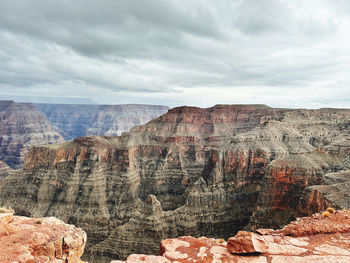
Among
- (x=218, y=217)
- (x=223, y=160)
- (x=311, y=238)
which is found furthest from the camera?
(x=223, y=160)

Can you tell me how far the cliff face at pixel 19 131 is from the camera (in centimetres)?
13275

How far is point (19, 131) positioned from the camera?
153 meters

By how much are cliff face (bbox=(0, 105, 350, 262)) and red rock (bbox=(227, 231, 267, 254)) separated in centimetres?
2133

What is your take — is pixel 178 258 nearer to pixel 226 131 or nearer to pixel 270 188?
pixel 270 188

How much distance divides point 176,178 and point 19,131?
445ft

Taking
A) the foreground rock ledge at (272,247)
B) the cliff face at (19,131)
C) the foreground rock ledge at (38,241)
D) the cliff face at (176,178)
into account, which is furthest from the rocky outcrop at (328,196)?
the cliff face at (19,131)

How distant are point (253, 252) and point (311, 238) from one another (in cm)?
295

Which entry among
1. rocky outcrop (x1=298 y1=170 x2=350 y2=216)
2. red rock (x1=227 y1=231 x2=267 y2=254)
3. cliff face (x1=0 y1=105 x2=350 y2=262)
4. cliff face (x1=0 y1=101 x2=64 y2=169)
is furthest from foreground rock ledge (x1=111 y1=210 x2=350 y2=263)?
cliff face (x1=0 y1=101 x2=64 y2=169)

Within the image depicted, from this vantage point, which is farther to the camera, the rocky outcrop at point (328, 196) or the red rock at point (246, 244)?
the rocky outcrop at point (328, 196)

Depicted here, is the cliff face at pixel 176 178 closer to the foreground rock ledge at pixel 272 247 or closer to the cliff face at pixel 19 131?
the foreground rock ledge at pixel 272 247

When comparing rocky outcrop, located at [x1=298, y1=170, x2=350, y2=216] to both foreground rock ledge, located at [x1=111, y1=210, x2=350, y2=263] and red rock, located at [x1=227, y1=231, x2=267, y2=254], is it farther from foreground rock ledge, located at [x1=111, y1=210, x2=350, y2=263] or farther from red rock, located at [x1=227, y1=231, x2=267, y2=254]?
red rock, located at [x1=227, y1=231, x2=267, y2=254]

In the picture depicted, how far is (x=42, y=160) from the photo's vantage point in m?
57.0

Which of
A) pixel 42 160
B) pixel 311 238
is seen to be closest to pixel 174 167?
pixel 42 160

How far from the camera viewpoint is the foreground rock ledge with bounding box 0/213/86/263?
761cm
